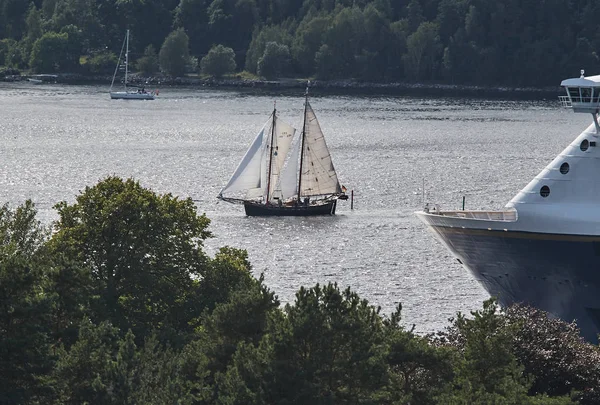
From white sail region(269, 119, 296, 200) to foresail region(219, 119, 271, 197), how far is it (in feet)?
4.37

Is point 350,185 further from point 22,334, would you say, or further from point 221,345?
point 22,334

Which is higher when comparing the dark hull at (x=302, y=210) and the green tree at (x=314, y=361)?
the green tree at (x=314, y=361)

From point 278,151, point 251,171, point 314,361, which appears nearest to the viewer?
point 314,361

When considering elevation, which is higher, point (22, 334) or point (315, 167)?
point (22, 334)

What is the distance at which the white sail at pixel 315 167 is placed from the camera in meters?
128

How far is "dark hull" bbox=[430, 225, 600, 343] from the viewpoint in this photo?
65.1m

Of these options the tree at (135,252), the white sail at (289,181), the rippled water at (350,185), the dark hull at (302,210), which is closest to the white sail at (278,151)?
the white sail at (289,181)

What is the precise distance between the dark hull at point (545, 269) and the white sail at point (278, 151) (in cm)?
5804

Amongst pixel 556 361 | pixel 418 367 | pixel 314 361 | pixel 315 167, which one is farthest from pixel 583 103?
pixel 315 167

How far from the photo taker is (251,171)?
125375mm

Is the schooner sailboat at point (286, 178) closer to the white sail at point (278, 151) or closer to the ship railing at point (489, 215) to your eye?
the white sail at point (278, 151)

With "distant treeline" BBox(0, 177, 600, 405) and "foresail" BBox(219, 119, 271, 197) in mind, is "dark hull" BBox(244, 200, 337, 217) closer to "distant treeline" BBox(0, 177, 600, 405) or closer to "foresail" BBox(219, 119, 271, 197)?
"foresail" BBox(219, 119, 271, 197)

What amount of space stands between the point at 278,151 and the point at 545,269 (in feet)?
218

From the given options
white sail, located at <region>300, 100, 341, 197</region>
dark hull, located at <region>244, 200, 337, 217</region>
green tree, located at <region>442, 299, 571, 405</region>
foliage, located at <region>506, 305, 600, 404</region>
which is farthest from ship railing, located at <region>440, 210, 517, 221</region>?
white sail, located at <region>300, 100, 341, 197</region>
